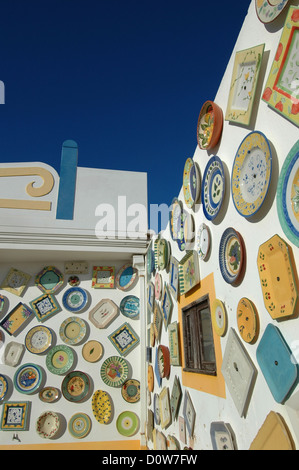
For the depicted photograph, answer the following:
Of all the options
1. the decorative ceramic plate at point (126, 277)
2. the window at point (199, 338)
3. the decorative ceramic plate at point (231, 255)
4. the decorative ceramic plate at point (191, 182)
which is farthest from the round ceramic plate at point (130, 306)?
the decorative ceramic plate at point (231, 255)

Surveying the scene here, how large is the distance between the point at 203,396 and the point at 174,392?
0.63 metres

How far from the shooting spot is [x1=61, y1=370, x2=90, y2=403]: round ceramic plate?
11.5ft

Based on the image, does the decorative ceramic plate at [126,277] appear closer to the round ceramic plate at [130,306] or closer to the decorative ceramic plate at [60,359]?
the round ceramic plate at [130,306]

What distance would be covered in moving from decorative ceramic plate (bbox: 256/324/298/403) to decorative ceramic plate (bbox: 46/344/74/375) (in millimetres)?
3046

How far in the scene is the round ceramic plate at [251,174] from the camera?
1.14 meters

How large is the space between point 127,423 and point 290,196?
3493mm

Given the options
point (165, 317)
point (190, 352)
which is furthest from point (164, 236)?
point (190, 352)

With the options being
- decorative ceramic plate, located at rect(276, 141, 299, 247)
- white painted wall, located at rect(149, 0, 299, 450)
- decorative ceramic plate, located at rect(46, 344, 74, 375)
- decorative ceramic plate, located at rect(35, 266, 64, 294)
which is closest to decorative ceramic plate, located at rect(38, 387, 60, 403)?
decorative ceramic plate, located at rect(46, 344, 74, 375)

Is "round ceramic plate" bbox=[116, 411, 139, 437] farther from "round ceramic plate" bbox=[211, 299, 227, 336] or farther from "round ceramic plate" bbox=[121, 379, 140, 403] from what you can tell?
"round ceramic plate" bbox=[211, 299, 227, 336]

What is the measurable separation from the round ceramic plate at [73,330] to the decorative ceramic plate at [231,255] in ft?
8.92

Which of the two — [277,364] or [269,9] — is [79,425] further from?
[269,9]

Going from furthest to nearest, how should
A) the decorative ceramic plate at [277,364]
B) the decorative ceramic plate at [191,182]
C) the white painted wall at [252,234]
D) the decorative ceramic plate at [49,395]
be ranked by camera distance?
the decorative ceramic plate at [49,395] < the decorative ceramic plate at [191,182] < the white painted wall at [252,234] < the decorative ceramic plate at [277,364]

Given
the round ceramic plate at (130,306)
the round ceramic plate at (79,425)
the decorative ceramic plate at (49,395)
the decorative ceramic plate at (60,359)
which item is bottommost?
the round ceramic plate at (79,425)
